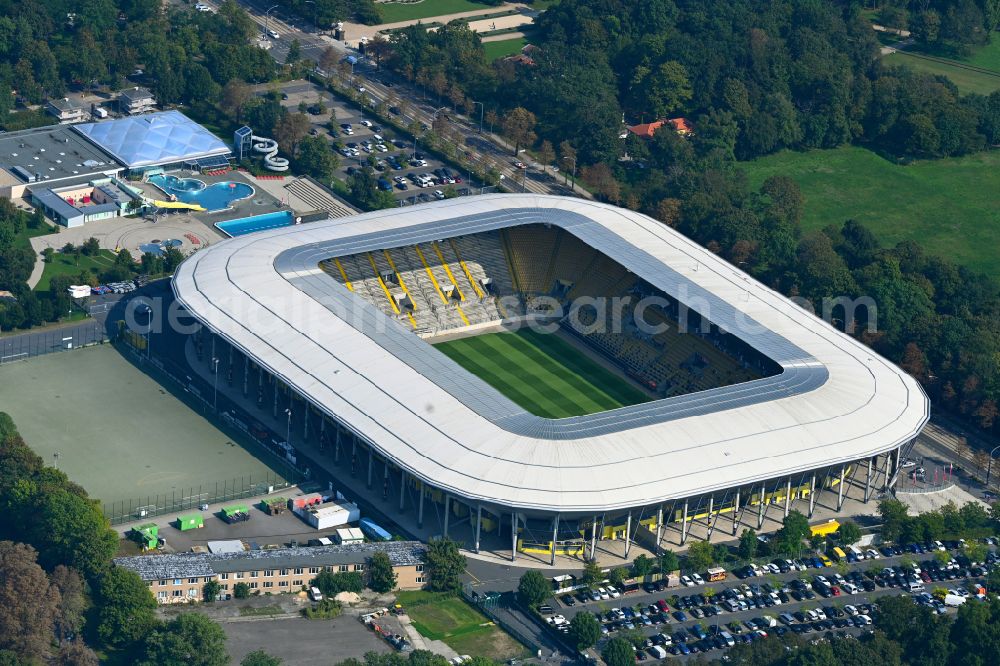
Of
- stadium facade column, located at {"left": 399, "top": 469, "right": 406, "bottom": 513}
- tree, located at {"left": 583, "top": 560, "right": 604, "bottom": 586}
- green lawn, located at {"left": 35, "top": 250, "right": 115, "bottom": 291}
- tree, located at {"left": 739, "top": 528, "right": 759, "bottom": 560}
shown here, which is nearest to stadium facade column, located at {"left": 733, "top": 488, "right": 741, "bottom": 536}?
tree, located at {"left": 739, "top": 528, "right": 759, "bottom": 560}

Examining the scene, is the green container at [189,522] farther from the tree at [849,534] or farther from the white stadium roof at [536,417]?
the tree at [849,534]

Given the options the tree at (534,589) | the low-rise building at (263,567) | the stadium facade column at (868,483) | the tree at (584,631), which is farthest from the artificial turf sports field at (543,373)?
the tree at (584,631)

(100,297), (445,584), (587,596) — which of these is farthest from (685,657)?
(100,297)

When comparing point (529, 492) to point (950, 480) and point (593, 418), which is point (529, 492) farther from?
point (950, 480)

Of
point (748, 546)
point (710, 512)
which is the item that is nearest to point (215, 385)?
point (710, 512)

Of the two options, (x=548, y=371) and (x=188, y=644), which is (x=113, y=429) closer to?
(x=188, y=644)
